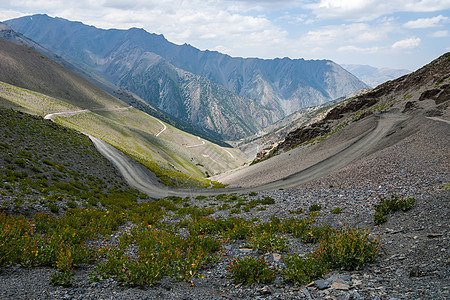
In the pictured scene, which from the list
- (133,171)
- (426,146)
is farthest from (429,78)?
(133,171)

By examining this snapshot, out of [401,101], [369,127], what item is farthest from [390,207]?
[401,101]


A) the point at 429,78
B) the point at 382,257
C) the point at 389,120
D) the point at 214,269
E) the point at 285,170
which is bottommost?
the point at 285,170

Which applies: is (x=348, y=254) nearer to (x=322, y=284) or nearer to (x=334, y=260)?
(x=334, y=260)

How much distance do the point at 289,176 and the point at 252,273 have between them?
3644cm

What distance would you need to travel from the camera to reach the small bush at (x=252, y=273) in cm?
834

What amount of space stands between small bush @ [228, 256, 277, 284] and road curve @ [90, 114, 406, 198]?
30.0 metres

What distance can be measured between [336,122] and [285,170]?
40869 millimetres

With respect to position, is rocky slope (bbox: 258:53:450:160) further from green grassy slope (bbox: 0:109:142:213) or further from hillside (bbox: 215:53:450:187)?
green grassy slope (bbox: 0:109:142:213)

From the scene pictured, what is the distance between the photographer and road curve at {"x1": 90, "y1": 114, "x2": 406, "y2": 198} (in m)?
40.7

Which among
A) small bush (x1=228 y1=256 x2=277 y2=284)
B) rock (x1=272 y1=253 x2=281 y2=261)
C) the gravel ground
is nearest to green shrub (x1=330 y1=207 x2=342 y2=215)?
the gravel ground

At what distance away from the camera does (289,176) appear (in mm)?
43500

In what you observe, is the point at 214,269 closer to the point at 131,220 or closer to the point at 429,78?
the point at 131,220

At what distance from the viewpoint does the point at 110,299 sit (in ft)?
23.9

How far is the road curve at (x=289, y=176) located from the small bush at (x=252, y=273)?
3003 centimetres
